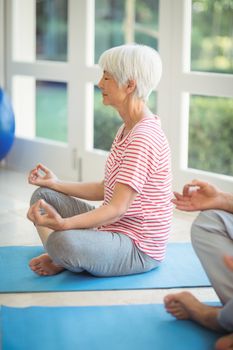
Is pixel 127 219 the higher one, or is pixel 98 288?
pixel 127 219

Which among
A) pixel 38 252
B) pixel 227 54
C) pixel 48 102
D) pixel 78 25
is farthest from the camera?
pixel 48 102

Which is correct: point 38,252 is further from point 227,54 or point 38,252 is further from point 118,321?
point 227,54

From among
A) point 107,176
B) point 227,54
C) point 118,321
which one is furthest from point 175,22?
point 118,321

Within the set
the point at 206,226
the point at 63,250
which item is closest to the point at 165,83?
the point at 63,250

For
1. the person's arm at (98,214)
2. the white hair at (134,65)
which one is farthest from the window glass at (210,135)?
the person's arm at (98,214)

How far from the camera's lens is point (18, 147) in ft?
18.2

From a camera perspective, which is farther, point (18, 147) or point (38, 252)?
point (18, 147)

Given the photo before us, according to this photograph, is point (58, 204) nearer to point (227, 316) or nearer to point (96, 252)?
point (96, 252)

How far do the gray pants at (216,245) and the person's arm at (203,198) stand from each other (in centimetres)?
3

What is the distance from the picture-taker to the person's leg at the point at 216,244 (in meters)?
2.40

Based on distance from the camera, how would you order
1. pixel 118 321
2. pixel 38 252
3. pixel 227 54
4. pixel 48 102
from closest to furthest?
1. pixel 118 321
2. pixel 38 252
3. pixel 227 54
4. pixel 48 102

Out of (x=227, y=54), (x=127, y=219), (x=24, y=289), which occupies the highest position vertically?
(x=227, y=54)

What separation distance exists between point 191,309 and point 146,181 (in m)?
0.66

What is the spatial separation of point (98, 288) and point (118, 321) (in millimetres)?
378
